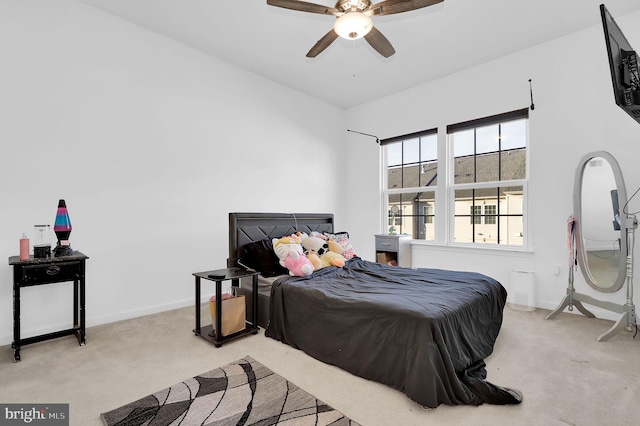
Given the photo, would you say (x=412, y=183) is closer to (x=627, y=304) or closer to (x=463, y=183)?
(x=463, y=183)

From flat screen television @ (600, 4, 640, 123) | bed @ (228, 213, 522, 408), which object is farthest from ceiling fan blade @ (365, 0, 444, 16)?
bed @ (228, 213, 522, 408)

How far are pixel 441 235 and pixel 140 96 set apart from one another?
162 inches

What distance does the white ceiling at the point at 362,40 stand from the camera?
9.64 ft

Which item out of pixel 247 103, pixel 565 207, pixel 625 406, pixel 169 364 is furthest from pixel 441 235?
pixel 169 364

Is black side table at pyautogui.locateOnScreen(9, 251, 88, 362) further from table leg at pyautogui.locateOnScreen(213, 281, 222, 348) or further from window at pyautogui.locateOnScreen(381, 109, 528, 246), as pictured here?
window at pyautogui.locateOnScreen(381, 109, 528, 246)

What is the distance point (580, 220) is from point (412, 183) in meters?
2.16

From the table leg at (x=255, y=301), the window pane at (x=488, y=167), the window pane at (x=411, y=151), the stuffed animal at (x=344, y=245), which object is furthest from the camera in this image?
the window pane at (x=411, y=151)

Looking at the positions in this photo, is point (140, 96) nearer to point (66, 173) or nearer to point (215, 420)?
point (66, 173)

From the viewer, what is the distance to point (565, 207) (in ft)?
11.3

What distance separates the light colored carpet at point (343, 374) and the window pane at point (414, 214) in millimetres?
1956

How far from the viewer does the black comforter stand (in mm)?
1750

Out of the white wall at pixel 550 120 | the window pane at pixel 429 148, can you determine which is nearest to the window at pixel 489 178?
the white wall at pixel 550 120

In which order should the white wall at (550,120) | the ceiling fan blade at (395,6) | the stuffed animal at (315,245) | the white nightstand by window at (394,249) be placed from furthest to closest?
the white nightstand by window at (394,249) < the stuffed animal at (315,245) < the white wall at (550,120) < the ceiling fan blade at (395,6)

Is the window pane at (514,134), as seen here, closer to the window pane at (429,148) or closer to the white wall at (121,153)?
the window pane at (429,148)
